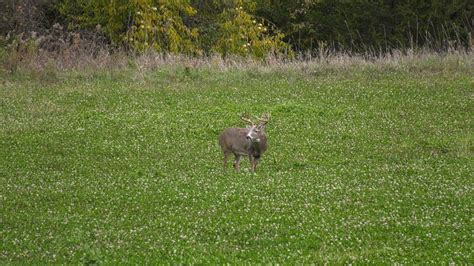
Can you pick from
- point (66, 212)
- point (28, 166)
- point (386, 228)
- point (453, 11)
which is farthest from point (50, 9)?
point (386, 228)

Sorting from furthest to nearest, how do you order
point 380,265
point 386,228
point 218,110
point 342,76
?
point 342,76, point 218,110, point 386,228, point 380,265

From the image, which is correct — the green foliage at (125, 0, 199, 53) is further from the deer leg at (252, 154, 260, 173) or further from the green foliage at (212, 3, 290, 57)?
the deer leg at (252, 154, 260, 173)

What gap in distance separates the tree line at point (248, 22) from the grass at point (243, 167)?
8.33 m

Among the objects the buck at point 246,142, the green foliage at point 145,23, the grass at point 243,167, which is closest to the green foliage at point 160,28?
the green foliage at point 145,23

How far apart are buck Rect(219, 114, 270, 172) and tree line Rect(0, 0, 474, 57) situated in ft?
63.9

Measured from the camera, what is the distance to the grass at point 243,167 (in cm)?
1200

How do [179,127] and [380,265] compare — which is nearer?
[380,265]

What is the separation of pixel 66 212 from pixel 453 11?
31287mm

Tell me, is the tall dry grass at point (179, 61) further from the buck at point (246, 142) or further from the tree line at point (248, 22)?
the buck at point (246, 142)

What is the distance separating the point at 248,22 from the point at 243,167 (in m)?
23.0

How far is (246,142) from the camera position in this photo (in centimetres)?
1786

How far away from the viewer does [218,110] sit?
24.5 meters

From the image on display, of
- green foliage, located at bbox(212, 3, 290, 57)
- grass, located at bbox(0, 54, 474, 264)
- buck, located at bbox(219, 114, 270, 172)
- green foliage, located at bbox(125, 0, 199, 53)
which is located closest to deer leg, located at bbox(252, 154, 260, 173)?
buck, located at bbox(219, 114, 270, 172)

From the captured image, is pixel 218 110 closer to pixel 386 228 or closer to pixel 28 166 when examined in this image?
pixel 28 166
